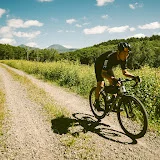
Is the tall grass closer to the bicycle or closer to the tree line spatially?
Result: the bicycle

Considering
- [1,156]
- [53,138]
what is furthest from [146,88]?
[1,156]

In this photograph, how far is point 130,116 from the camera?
6035 millimetres

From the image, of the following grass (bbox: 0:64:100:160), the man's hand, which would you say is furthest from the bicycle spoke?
grass (bbox: 0:64:100:160)

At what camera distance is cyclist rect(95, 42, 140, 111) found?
5.70 meters

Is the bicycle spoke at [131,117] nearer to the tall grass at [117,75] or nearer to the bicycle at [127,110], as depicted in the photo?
the bicycle at [127,110]

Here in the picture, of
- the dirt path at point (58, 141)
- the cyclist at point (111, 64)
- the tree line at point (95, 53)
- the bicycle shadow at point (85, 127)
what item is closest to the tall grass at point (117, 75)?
the dirt path at point (58, 141)

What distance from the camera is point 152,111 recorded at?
7750mm

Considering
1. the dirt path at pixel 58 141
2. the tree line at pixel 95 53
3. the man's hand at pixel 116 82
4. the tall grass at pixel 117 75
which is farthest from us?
the tree line at pixel 95 53

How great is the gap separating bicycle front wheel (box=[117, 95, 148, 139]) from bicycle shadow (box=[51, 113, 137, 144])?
0.72 feet

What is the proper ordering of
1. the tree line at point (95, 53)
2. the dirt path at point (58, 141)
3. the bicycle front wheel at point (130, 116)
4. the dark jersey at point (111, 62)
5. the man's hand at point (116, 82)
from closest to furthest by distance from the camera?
the dirt path at point (58, 141), the bicycle front wheel at point (130, 116), the man's hand at point (116, 82), the dark jersey at point (111, 62), the tree line at point (95, 53)

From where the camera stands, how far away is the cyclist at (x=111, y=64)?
570 cm

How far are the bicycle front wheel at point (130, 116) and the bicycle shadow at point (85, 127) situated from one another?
8.7 inches

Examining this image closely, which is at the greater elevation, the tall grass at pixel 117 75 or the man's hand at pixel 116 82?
the man's hand at pixel 116 82

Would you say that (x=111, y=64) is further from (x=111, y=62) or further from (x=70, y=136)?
(x=70, y=136)
